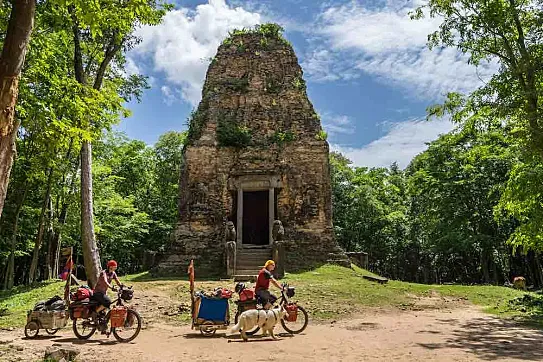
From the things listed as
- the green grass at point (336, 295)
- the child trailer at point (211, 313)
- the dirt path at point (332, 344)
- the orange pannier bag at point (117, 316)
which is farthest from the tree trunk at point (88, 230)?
the child trailer at point (211, 313)

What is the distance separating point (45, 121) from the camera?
25.3 feet

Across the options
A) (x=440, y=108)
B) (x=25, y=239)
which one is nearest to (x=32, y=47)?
(x=440, y=108)

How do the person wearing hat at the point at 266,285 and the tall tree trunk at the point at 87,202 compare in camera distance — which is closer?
the person wearing hat at the point at 266,285

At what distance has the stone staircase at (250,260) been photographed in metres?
15.6

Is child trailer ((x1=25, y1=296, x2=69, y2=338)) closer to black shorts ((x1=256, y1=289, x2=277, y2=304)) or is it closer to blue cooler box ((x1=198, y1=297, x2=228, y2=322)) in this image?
blue cooler box ((x1=198, y1=297, x2=228, y2=322))

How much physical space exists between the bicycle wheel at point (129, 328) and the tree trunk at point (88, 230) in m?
3.39

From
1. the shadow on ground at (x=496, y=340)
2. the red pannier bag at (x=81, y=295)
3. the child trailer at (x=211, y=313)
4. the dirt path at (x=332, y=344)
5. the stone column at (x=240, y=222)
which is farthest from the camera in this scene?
the stone column at (x=240, y=222)

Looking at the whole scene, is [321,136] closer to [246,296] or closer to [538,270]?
[246,296]

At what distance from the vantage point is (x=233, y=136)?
19344 millimetres

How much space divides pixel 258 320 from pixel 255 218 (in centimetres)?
1505

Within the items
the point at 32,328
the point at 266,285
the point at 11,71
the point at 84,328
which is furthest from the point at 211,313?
the point at 11,71

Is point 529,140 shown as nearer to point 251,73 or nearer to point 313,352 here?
point 313,352

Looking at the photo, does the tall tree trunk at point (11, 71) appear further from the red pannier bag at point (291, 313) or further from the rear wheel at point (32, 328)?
the red pannier bag at point (291, 313)

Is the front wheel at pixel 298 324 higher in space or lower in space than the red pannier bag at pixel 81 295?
lower
